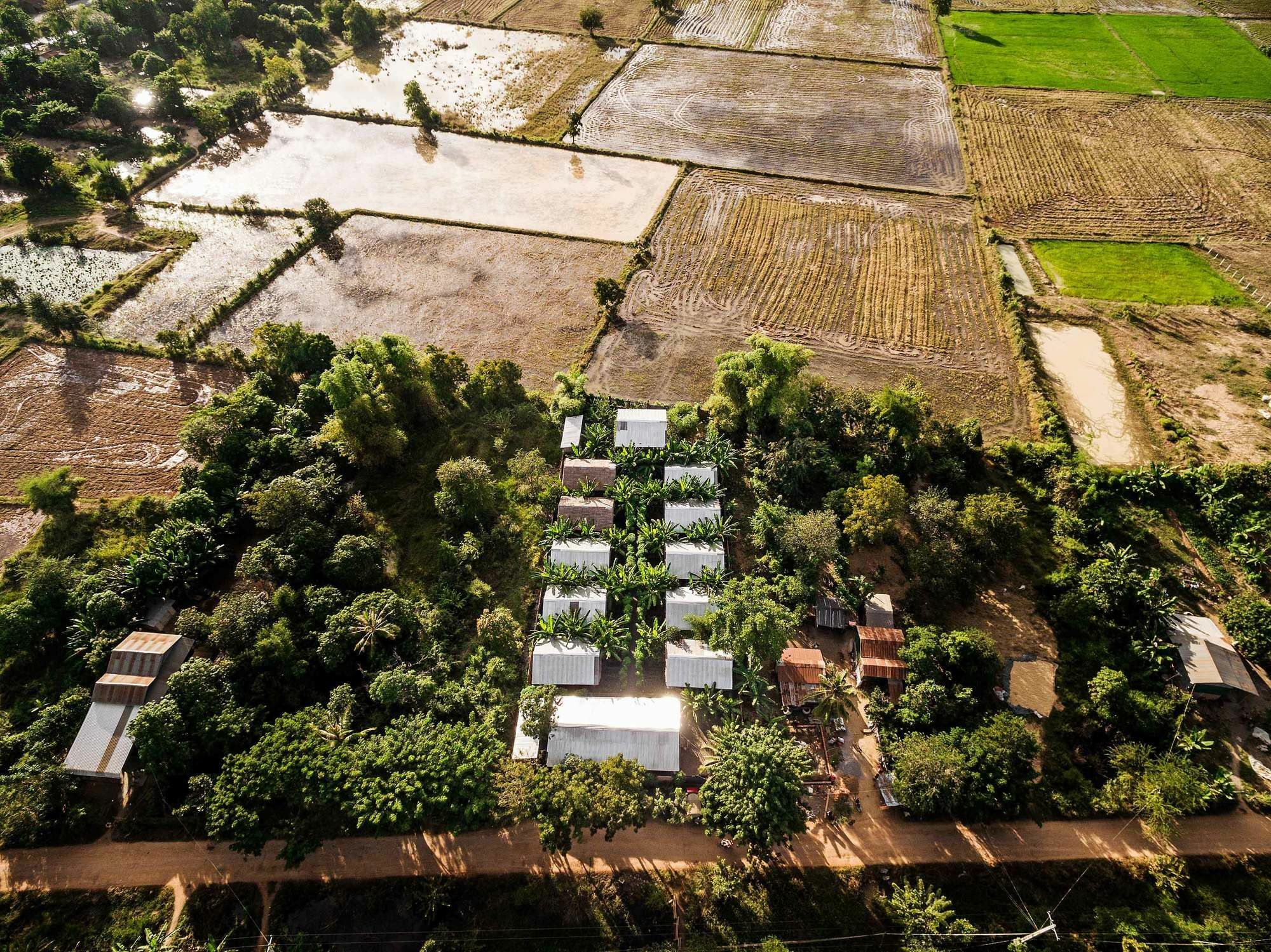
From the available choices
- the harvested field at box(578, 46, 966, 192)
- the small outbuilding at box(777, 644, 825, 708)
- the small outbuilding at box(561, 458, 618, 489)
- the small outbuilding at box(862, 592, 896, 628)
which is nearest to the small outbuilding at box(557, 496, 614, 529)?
the small outbuilding at box(561, 458, 618, 489)

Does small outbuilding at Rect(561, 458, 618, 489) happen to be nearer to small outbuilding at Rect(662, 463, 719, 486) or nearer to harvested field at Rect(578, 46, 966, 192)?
small outbuilding at Rect(662, 463, 719, 486)

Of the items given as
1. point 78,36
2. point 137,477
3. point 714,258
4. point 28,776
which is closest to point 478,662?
point 28,776

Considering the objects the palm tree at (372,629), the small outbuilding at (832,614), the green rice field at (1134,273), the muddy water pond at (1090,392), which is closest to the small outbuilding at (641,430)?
the small outbuilding at (832,614)

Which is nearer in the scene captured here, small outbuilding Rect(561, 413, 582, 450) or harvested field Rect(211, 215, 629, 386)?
small outbuilding Rect(561, 413, 582, 450)

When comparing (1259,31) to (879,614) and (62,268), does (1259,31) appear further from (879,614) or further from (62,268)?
(62,268)

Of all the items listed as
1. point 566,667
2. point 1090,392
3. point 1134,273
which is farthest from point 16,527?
point 1134,273

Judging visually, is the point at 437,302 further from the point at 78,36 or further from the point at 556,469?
the point at 78,36
